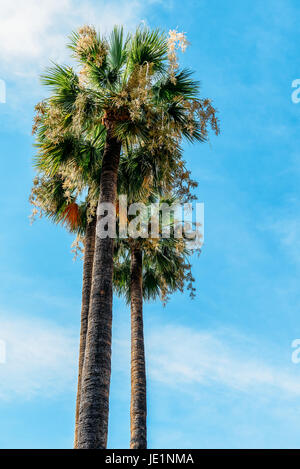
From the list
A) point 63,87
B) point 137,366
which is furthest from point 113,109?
point 137,366

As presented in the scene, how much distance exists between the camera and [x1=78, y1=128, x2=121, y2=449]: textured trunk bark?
7.40 meters

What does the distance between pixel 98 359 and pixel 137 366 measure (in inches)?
215

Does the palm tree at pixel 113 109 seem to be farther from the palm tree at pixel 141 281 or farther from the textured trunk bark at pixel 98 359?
the palm tree at pixel 141 281

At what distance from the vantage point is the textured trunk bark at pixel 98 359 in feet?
24.3

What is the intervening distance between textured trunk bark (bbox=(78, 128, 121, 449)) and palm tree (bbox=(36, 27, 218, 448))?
0.02 meters

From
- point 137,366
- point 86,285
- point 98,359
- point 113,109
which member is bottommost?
point 98,359

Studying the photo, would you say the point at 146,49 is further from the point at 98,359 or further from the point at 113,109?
the point at 98,359

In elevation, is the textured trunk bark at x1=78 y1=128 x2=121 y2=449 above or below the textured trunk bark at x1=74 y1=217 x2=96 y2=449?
below

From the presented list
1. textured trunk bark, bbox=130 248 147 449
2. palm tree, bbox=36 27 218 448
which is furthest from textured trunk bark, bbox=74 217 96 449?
palm tree, bbox=36 27 218 448

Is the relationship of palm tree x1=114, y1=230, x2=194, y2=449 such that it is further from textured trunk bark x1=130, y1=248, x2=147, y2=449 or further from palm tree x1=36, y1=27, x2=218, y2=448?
palm tree x1=36, y1=27, x2=218, y2=448

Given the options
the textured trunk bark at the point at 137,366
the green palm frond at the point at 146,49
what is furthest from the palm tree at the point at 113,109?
the textured trunk bark at the point at 137,366

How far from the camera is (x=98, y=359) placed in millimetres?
8078

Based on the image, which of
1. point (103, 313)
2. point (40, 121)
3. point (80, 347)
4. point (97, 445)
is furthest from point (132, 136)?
point (97, 445)

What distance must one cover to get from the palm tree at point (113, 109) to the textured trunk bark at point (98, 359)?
2cm
